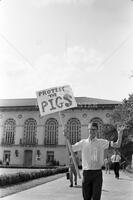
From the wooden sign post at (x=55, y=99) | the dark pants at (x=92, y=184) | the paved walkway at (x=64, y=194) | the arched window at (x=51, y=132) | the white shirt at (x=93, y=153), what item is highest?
the arched window at (x=51, y=132)

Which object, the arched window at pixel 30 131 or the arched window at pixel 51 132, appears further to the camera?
the arched window at pixel 30 131

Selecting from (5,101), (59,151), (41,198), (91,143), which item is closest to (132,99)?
(41,198)

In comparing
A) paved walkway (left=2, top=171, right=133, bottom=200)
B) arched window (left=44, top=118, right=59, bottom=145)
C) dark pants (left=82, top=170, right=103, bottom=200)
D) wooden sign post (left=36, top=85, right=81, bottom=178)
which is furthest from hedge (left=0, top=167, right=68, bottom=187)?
arched window (left=44, top=118, right=59, bottom=145)

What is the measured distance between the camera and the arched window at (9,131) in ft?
171

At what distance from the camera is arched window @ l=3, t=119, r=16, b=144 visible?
5219cm

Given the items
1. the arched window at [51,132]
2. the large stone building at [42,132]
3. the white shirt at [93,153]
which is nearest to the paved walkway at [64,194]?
the white shirt at [93,153]

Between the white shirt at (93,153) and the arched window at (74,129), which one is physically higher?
the arched window at (74,129)

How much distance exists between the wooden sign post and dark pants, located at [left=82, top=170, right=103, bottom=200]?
1.90 metres

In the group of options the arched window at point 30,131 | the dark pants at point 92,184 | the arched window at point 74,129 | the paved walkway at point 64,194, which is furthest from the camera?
the arched window at point 30,131

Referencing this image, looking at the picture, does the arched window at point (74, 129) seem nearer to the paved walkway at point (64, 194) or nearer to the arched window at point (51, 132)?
the arched window at point (51, 132)

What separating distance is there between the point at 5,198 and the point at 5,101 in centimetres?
5213

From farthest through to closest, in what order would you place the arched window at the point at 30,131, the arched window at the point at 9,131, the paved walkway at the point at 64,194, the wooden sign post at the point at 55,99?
the arched window at the point at 9,131 → the arched window at the point at 30,131 → the paved walkway at the point at 64,194 → the wooden sign post at the point at 55,99

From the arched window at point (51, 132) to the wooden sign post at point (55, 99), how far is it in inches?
1756

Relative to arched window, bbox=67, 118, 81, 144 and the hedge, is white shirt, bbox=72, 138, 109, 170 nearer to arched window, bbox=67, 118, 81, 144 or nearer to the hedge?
the hedge
